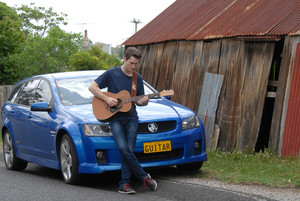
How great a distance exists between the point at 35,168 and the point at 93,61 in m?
45.9

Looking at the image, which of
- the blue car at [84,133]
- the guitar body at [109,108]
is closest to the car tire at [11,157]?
the blue car at [84,133]

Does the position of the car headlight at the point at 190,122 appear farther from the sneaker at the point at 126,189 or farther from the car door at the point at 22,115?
the car door at the point at 22,115

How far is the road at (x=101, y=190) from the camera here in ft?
20.7

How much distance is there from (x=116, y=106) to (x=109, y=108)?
3.8 inches

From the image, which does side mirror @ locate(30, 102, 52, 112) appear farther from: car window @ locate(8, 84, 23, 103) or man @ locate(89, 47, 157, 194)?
car window @ locate(8, 84, 23, 103)

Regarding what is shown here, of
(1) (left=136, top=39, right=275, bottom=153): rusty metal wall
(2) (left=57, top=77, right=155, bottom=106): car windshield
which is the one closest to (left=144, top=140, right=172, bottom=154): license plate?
(2) (left=57, top=77, right=155, bottom=106): car windshield

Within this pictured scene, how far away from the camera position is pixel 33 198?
649cm

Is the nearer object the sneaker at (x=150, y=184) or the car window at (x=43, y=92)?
the sneaker at (x=150, y=184)

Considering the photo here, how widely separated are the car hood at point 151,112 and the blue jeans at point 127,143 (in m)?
0.27

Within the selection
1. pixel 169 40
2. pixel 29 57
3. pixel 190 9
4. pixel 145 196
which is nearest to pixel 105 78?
pixel 145 196

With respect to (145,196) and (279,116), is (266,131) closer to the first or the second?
(279,116)

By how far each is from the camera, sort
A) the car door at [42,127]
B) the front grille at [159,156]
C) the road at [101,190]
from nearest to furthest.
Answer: the road at [101,190]
the front grille at [159,156]
the car door at [42,127]

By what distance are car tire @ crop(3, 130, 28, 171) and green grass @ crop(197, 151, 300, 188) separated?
3.35m

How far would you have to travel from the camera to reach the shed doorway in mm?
11344
